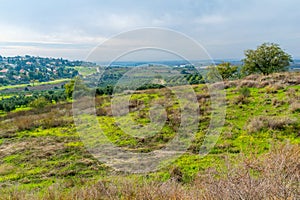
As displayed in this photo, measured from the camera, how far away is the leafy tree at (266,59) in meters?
27.6

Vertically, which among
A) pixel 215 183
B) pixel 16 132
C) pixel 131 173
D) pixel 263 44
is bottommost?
pixel 16 132

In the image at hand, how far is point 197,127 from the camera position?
1016 cm

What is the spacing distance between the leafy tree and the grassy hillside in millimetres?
13338

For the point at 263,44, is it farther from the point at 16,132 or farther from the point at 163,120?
the point at 16,132

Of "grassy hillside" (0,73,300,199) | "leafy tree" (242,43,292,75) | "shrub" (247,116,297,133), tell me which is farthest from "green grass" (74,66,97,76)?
"leafy tree" (242,43,292,75)

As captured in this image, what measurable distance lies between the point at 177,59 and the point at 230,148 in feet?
10.7

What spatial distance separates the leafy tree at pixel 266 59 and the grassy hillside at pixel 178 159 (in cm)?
1334

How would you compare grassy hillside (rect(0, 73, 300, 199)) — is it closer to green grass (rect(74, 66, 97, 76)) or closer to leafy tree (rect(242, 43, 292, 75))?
green grass (rect(74, 66, 97, 76))

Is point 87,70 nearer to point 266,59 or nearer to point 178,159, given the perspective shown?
point 178,159

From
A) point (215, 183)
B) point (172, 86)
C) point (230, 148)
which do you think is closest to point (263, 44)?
point (172, 86)

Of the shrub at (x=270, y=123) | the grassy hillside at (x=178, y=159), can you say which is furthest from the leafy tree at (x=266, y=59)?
the shrub at (x=270, y=123)

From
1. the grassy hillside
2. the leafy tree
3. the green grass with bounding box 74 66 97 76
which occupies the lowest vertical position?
the grassy hillside

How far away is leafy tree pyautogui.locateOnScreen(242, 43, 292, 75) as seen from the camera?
27578 mm

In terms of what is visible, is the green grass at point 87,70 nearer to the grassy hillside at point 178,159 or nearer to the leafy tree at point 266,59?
the grassy hillside at point 178,159
